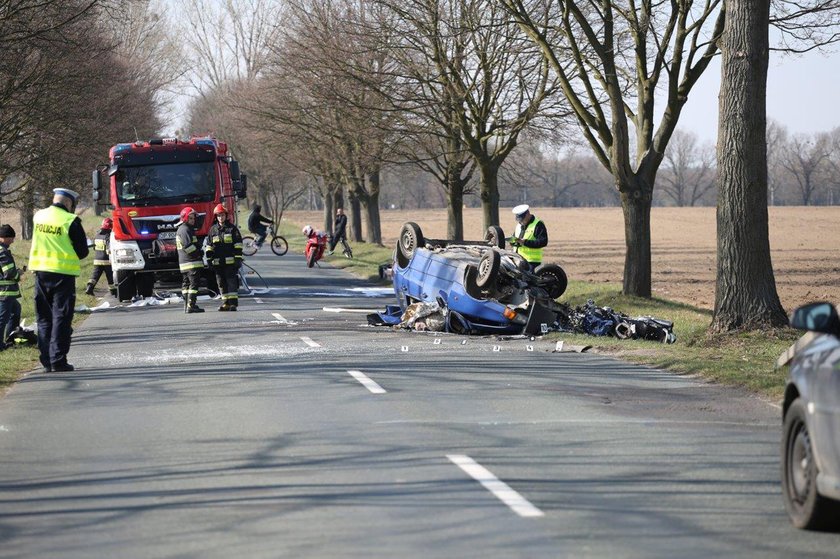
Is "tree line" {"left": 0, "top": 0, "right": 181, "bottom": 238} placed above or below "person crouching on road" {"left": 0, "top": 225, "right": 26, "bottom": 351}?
above

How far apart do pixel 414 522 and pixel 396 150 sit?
30361mm

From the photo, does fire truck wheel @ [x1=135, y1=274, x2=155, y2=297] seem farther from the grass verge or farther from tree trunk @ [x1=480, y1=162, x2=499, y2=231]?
the grass verge

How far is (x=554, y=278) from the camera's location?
18.4 meters

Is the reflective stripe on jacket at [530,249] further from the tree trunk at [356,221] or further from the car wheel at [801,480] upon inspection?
the tree trunk at [356,221]

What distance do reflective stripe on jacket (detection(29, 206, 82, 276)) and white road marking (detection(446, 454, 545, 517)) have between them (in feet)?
23.1

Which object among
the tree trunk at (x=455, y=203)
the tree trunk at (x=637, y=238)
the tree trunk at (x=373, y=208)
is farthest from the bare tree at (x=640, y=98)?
the tree trunk at (x=373, y=208)

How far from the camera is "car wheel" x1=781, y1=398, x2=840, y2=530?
5.89m

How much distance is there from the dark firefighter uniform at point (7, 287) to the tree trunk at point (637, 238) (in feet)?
38.9

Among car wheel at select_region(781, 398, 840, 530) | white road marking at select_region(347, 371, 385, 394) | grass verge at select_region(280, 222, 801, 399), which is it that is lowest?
grass verge at select_region(280, 222, 801, 399)

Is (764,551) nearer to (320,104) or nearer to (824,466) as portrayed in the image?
(824,466)

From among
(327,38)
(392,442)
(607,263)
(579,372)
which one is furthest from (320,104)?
(392,442)

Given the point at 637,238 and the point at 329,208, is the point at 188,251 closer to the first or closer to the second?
the point at 637,238

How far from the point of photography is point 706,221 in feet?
315

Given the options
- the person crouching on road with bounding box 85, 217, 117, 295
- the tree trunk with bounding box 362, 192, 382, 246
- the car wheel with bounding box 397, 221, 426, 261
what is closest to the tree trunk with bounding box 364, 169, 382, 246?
the tree trunk with bounding box 362, 192, 382, 246
